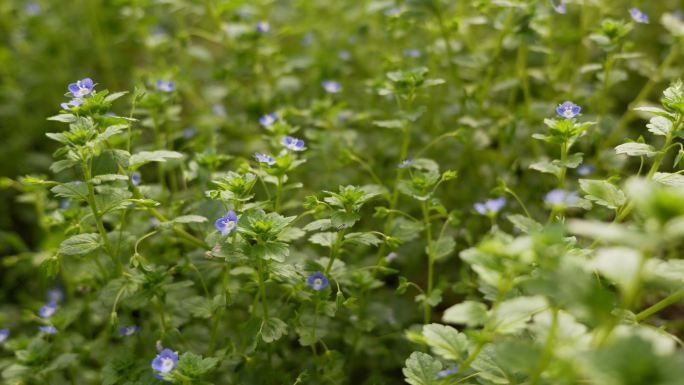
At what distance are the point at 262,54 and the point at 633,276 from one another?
247 cm

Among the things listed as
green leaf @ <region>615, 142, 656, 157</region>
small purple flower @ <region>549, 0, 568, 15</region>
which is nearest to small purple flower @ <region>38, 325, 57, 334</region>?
green leaf @ <region>615, 142, 656, 157</region>

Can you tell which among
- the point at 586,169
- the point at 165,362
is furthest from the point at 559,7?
the point at 165,362

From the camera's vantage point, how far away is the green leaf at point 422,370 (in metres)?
1.80

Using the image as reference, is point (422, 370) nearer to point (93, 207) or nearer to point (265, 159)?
point (265, 159)

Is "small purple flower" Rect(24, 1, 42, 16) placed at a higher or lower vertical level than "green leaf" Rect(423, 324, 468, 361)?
lower

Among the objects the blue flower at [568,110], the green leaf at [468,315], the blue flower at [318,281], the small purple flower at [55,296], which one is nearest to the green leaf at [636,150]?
the blue flower at [568,110]

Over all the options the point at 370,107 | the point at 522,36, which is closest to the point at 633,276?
the point at 522,36

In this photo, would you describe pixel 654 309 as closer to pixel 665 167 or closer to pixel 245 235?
pixel 245 235

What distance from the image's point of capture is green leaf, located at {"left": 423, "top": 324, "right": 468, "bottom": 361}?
1625 mm

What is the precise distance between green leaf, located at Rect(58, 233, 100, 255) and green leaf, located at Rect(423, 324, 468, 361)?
1.10 meters

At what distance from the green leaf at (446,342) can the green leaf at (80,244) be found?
1095mm

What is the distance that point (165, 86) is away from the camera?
9.05 ft

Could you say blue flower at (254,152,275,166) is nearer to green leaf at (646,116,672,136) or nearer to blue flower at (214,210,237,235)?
blue flower at (214,210,237,235)

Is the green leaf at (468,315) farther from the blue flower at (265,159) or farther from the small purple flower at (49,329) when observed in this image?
the small purple flower at (49,329)
